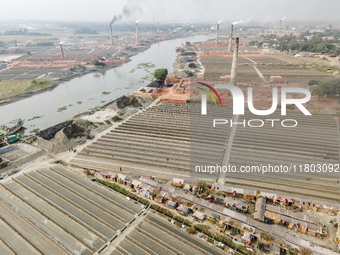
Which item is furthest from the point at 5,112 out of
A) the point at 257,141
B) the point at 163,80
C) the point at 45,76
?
the point at 257,141

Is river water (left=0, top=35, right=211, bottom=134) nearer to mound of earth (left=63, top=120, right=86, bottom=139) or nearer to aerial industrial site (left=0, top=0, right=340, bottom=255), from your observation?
aerial industrial site (left=0, top=0, right=340, bottom=255)

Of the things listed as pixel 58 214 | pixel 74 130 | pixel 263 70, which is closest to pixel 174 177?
pixel 58 214

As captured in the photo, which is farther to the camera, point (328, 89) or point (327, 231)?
point (328, 89)

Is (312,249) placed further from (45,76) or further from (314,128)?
(45,76)

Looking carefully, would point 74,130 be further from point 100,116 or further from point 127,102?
point 127,102

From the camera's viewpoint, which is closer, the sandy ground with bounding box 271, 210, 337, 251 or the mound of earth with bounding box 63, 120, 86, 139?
the sandy ground with bounding box 271, 210, 337, 251

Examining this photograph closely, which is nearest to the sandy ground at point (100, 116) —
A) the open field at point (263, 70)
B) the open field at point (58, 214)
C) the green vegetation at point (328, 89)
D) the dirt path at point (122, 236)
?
the open field at point (58, 214)

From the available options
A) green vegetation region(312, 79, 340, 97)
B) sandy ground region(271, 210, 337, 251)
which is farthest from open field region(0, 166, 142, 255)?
green vegetation region(312, 79, 340, 97)

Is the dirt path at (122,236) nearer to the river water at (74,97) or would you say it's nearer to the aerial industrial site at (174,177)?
the aerial industrial site at (174,177)
